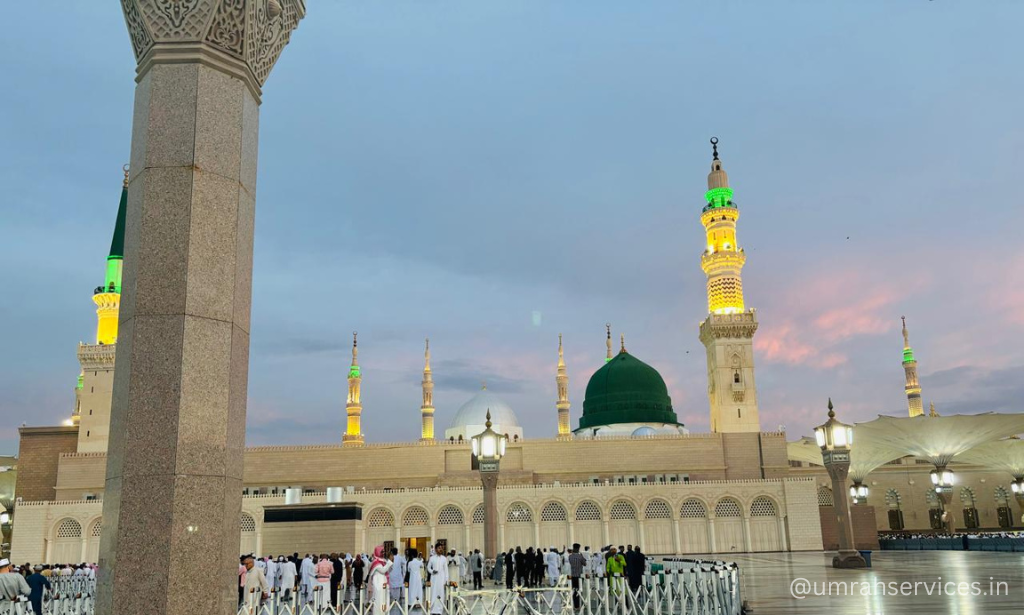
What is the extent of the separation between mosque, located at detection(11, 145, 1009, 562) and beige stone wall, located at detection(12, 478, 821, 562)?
6 centimetres

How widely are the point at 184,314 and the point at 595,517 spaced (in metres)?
30.1

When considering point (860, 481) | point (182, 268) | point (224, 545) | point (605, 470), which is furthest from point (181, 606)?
point (860, 481)

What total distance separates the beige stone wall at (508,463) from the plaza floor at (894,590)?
2111cm

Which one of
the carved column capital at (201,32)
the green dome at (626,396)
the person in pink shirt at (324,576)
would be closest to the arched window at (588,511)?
the green dome at (626,396)

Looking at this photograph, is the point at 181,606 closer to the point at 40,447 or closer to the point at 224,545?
the point at 224,545

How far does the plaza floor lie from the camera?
29.0ft

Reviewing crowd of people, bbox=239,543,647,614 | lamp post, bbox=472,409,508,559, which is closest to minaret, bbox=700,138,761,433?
crowd of people, bbox=239,543,647,614

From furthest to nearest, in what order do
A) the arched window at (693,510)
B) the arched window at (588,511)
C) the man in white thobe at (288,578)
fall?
1. the arched window at (588,511)
2. the arched window at (693,510)
3. the man in white thobe at (288,578)

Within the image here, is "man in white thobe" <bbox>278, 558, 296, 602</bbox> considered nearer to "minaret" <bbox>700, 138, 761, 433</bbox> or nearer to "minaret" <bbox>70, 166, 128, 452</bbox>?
"minaret" <bbox>700, 138, 761, 433</bbox>

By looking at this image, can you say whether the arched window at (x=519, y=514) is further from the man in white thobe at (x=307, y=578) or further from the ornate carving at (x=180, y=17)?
the ornate carving at (x=180, y=17)

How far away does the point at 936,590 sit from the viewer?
430 inches

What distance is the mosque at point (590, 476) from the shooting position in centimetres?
3281

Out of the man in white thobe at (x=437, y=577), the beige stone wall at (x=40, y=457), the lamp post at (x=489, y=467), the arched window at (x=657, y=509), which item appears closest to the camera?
the man in white thobe at (x=437, y=577)

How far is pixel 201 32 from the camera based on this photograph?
16.6ft
